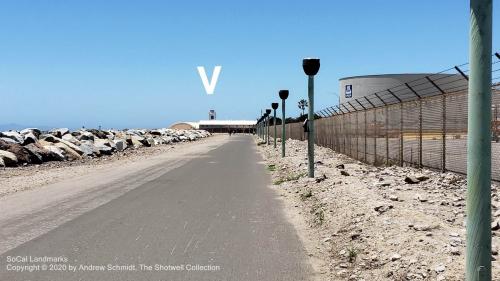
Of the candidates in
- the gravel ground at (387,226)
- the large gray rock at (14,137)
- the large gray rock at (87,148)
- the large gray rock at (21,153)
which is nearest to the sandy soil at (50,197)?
the large gray rock at (21,153)

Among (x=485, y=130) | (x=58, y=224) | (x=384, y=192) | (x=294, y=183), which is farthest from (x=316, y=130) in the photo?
(x=485, y=130)

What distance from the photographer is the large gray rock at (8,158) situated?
21902mm

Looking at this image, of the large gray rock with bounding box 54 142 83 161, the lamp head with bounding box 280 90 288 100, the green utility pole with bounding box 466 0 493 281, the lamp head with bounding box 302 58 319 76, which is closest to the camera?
the green utility pole with bounding box 466 0 493 281

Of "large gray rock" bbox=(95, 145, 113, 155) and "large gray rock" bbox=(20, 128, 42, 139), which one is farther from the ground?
"large gray rock" bbox=(20, 128, 42, 139)

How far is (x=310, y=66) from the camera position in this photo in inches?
573

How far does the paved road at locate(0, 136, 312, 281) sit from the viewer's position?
5598mm

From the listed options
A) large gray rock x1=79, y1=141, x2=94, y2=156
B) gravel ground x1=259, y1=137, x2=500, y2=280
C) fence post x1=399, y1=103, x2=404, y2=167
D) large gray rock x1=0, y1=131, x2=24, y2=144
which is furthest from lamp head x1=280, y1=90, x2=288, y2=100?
gravel ground x1=259, y1=137, x2=500, y2=280

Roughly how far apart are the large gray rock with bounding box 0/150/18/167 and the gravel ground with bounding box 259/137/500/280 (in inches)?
572

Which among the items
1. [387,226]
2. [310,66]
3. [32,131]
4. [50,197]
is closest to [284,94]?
[310,66]

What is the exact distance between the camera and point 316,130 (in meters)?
41.8

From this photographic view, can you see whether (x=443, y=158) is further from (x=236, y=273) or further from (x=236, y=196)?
(x=236, y=273)

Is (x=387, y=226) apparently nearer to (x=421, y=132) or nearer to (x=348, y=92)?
(x=421, y=132)

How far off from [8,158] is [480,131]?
21.8 meters

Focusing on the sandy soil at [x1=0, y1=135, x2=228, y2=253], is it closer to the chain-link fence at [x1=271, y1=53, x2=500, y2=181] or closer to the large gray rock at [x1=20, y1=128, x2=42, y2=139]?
the chain-link fence at [x1=271, y1=53, x2=500, y2=181]
